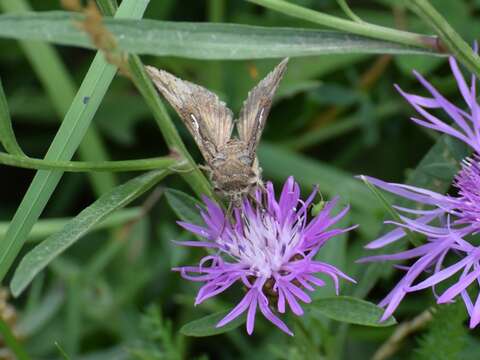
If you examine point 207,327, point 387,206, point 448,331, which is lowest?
point 207,327

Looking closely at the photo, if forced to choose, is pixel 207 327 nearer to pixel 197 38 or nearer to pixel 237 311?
pixel 237 311

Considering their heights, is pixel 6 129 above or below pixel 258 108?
below

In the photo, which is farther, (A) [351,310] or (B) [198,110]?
(B) [198,110]

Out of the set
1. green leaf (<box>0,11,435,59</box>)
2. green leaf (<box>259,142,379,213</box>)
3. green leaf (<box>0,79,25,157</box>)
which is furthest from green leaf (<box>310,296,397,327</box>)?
green leaf (<box>259,142,379,213</box>)

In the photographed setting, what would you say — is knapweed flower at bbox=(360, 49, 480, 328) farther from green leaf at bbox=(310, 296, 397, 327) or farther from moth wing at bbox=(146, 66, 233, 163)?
moth wing at bbox=(146, 66, 233, 163)

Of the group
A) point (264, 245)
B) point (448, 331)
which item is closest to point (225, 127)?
point (264, 245)

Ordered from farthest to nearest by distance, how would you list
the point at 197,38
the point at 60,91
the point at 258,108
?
the point at 60,91, the point at 258,108, the point at 197,38
